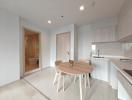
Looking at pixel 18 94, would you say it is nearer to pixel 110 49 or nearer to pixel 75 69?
pixel 75 69

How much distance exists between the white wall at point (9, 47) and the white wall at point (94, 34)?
2795 mm

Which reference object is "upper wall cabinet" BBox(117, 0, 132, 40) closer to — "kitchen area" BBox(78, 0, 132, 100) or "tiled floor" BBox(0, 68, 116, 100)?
"kitchen area" BBox(78, 0, 132, 100)

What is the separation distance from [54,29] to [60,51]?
1385 mm

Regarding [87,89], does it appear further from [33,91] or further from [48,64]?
Result: [48,64]

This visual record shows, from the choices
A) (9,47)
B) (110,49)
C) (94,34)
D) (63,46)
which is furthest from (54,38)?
(110,49)

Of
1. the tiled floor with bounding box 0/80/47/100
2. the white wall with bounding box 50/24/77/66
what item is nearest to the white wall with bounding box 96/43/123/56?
the white wall with bounding box 50/24/77/66

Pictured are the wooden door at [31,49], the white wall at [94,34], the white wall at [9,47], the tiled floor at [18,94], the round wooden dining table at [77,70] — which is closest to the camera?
the round wooden dining table at [77,70]

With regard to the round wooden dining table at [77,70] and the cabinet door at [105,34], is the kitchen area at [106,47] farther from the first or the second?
the round wooden dining table at [77,70]

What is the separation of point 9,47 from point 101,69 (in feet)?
10.8

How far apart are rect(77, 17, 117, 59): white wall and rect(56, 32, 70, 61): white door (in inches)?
24.5

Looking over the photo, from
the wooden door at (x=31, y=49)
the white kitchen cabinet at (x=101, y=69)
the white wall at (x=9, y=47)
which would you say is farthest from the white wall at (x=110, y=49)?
the wooden door at (x=31, y=49)

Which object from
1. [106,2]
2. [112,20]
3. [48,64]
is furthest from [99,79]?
[48,64]

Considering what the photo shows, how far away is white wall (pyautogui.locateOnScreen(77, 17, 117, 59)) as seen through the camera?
114 inches

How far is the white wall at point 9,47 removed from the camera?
7.80 feet
